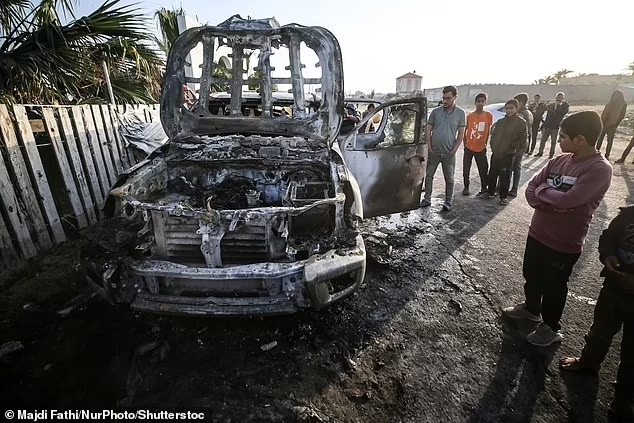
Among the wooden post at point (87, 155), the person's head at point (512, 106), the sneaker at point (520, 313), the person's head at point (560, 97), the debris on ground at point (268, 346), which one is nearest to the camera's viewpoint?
the debris on ground at point (268, 346)

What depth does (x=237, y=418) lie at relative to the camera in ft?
6.06

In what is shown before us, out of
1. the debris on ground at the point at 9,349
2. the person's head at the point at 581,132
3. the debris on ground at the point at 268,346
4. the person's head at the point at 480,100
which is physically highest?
the person's head at the point at 480,100

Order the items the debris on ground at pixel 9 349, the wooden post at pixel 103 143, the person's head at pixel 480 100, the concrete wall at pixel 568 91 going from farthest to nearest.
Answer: the concrete wall at pixel 568 91 < the person's head at pixel 480 100 < the wooden post at pixel 103 143 < the debris on ground at pixel 9 349

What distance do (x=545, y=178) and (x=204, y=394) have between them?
2717 mm

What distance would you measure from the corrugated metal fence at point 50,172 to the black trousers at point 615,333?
497cm

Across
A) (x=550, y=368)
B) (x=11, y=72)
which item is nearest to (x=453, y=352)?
(x=550, y=368)

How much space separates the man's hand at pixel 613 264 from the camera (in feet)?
5.97

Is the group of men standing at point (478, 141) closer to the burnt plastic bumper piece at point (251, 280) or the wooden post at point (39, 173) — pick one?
the burnt plastic bumper piece at point (251, 280)

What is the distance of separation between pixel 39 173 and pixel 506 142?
251 inches

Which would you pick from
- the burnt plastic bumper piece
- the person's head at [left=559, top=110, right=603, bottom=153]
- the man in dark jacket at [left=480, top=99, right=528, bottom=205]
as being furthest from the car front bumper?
the man in dark jacket at [left=480, top=99, right=528, bottom=205]

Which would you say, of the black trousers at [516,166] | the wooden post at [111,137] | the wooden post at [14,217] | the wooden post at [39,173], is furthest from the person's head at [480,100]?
the wooden post at [14,217]

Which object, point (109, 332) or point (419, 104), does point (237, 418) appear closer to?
point (109, 332)

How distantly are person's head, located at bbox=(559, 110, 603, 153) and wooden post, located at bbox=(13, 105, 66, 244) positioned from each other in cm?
480

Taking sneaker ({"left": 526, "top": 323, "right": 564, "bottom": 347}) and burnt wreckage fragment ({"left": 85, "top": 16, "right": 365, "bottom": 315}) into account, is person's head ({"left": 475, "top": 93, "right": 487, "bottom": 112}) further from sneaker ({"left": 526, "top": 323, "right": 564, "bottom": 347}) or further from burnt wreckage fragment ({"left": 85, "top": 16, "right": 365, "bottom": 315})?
sneaker ({"left": 526, "top": 323, "right": 564, "bottom": 347})
